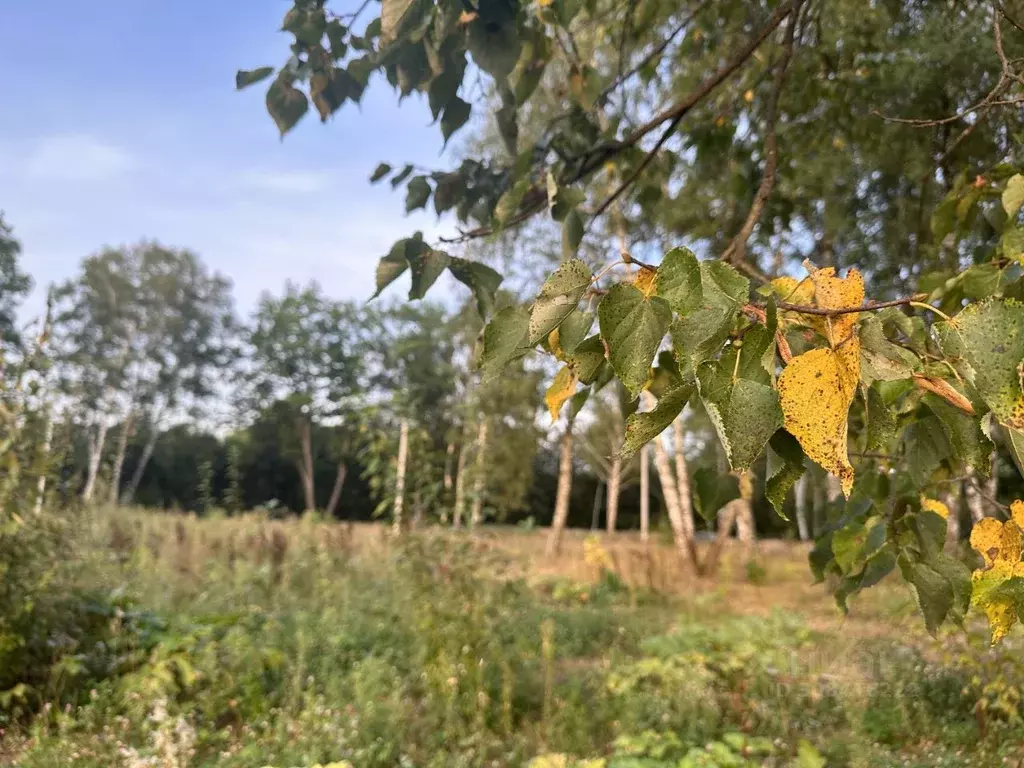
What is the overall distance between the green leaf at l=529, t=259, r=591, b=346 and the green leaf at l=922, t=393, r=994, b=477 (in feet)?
1.34

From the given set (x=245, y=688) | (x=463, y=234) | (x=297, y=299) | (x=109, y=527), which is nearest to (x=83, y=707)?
(x=245, y=688)

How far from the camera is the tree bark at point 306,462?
68.7ft

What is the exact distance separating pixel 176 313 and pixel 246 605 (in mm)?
18612

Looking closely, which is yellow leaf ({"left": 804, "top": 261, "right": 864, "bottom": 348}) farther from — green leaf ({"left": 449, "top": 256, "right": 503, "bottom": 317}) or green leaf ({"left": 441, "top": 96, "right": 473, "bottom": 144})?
green leaf ({"left": 441, "top": 96, "right": 473, "bottom": 144})

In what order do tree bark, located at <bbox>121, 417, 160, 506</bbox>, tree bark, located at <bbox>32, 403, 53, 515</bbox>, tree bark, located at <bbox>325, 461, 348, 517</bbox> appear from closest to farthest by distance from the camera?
tree bark, located at <bbox>32, 403, 53, 515</bbox>
tree bark, located at <bbox>121, 417, 160, 506</bbox>
tree bark, located at <bbox>325, 461, 348, 517</bbox>

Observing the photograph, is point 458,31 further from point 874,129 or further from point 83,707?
point 83,707

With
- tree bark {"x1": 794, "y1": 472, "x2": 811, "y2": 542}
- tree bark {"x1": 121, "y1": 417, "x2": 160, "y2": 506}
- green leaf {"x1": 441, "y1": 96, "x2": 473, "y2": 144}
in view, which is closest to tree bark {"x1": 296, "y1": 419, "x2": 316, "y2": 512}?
tree bark {"x1": 121, "y1": 417, "x2": 160, "y2": 506}

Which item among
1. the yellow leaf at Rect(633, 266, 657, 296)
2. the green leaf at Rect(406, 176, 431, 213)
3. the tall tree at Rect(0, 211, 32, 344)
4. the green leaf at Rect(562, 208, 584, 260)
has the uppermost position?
the tall tree at Rect(0, 211, 32, 344)

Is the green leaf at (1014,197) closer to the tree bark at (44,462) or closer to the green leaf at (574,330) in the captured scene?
the green leaf at (574,330)

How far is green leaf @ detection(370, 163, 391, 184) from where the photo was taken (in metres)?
1.48

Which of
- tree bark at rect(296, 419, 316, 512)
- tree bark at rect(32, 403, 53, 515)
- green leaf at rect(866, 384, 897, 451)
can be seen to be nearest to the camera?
green leaf at rect(866, 384, 897, 451)

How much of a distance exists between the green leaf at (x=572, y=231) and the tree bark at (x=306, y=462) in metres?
20.3

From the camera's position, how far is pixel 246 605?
4281 mm

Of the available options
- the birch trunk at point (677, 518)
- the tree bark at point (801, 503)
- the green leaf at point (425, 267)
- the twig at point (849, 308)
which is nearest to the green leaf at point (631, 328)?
the twig at point (849, 308)
